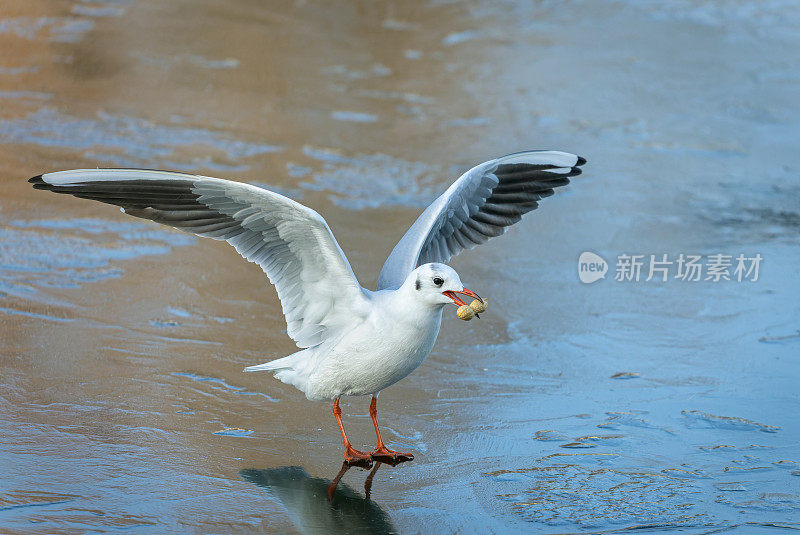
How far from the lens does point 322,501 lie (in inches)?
169

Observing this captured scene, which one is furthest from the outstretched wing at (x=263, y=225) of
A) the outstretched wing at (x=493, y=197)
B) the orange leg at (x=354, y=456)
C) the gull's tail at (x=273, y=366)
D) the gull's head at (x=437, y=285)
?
the outstretched wing at (x=493, y=197)

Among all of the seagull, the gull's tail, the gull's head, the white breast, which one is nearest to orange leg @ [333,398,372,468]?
the seagull

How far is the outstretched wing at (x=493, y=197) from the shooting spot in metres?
5.69

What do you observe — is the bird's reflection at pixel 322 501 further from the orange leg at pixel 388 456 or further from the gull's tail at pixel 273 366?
the gull's tail at pixel 273 366

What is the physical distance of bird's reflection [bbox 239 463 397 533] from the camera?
408cm

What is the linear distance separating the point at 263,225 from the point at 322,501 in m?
1.37

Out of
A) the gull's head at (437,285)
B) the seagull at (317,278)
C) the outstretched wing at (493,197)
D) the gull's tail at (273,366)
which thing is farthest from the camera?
the outstretched wing at (493,197)

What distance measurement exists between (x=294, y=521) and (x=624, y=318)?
10.6 ft

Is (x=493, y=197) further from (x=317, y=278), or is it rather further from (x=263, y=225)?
(x=263, y=225)

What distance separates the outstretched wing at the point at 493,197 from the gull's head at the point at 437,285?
3.08ft

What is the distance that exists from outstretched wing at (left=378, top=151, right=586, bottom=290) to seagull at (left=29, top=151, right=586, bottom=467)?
0.92ft

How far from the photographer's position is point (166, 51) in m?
12.4

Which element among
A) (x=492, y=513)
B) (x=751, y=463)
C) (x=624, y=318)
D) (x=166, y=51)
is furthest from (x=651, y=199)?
(x=166, y=51)

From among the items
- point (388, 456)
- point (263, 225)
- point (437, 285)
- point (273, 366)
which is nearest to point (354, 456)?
point (388, 456)
